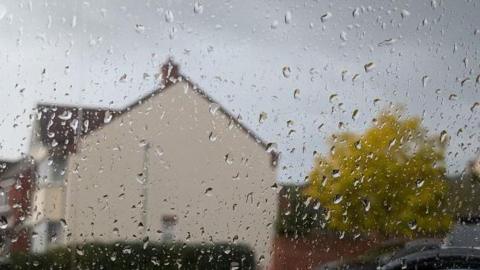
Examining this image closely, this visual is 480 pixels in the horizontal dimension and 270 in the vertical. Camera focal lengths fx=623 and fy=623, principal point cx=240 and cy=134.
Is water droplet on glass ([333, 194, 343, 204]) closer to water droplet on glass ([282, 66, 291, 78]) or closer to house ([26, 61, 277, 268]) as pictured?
house ([26, 61, 277, 268])

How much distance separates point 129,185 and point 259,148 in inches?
17.8

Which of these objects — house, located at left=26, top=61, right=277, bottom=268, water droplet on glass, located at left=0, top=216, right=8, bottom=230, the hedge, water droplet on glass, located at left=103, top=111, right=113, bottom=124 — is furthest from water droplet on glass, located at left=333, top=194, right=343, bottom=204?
water droplet on glass, located at left=0, top=216, right=8, bottom=230

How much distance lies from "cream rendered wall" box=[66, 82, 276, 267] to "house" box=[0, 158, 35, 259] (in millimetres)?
169

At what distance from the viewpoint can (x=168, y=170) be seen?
212cm

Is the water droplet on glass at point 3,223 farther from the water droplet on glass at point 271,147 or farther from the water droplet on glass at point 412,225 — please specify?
the water droplet on glass at point 412,225

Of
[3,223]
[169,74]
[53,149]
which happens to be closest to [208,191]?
[169,74]

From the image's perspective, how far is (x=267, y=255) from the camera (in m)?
2.07

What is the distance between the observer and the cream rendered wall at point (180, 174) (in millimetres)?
2062

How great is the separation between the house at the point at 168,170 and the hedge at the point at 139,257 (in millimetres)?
31

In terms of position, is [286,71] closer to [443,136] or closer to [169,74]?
[169,74]

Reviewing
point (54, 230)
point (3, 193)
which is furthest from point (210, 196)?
point (3, 193)

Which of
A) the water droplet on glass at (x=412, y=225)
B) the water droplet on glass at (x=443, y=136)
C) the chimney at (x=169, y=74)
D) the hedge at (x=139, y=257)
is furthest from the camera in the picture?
the water droplet on glass at (x=443, y=136)

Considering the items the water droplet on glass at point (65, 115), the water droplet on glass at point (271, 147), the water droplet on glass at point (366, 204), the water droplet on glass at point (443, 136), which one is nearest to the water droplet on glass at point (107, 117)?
the water droplet on glass at point (65, 115)

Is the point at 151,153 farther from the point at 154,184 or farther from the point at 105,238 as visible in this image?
the point at 105,238
